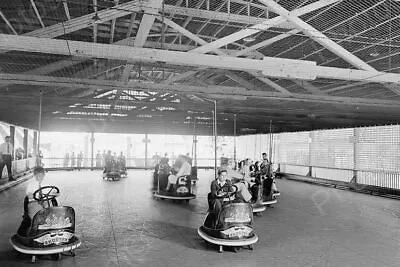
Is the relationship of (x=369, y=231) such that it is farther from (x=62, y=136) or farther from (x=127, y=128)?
(x=62, y=136)

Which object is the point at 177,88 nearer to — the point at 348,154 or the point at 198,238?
the point at 198,238

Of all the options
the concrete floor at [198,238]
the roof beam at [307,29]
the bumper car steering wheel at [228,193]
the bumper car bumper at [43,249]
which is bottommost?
the concrete floor at [198,238]

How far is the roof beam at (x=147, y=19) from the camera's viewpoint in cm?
420

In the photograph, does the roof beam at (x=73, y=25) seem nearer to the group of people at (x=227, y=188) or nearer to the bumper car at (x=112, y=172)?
the group of people at (x=227, y=188)

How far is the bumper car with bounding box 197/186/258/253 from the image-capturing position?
455 cm

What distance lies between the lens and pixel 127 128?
60.6 feet

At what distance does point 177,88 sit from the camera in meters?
7.36

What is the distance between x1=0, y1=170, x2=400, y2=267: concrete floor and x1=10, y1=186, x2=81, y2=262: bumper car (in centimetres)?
15

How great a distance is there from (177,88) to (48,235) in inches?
160

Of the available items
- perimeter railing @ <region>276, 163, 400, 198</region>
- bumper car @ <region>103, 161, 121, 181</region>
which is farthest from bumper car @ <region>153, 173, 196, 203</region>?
perimeter railing @ <region>276, 163, 400, 198</region>

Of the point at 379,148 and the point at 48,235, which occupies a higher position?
the point at 379,148

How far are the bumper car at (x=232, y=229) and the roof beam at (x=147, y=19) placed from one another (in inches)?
98.6

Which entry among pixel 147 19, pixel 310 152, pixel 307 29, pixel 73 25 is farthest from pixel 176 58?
pixel 310 152

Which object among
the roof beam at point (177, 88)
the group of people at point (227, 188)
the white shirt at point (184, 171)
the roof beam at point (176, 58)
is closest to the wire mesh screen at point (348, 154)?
the roof beam at point (177, 88)
